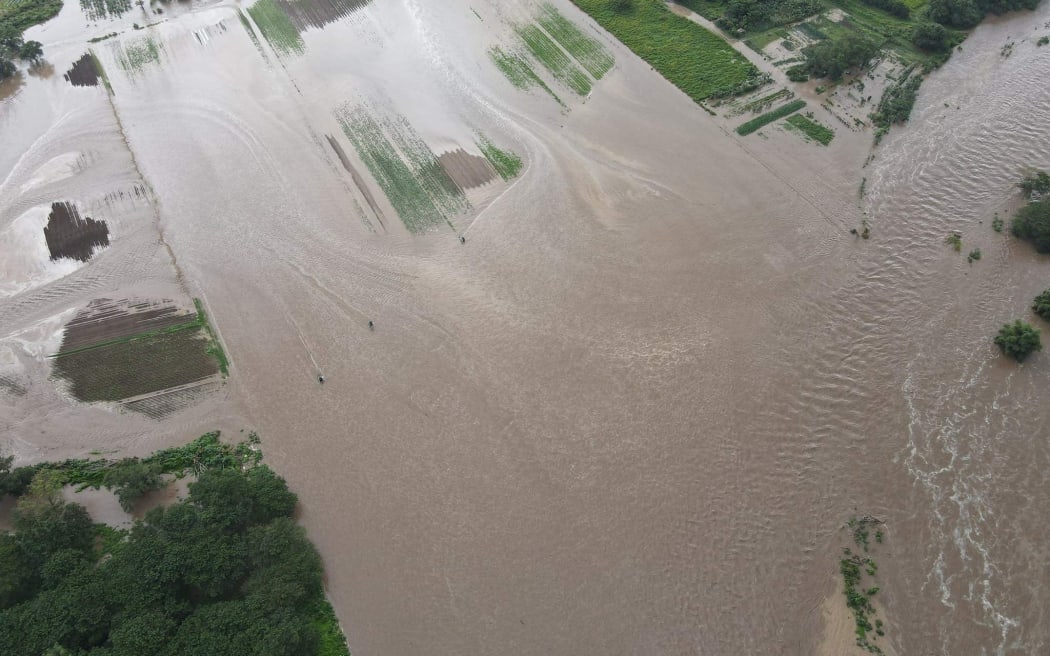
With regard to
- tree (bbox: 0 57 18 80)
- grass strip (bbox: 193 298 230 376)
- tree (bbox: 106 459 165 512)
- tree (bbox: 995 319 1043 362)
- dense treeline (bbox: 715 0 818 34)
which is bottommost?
tree (bbox: 995 319 1043 362)

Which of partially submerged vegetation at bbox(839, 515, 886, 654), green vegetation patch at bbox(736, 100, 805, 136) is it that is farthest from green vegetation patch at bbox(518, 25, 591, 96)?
partially submerged vegetation at bbox(839, 515, 886, 654)

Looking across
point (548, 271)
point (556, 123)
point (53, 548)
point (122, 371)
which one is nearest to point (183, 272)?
point (122, 371)

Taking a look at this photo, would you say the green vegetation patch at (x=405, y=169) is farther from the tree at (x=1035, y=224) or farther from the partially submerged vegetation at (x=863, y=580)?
the tree at (x=1035, y=224)

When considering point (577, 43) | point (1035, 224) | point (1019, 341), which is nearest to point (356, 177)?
point (577, 43)

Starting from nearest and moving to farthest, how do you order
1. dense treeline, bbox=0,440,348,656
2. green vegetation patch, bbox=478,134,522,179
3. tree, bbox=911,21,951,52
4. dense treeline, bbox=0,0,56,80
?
dense treeline, bbox=0,440,348,656
green vegetation patch, bbox=478,134,522,179
tree, bbox=911,21,951,52
dense treeline, bbox=0,0,56,80

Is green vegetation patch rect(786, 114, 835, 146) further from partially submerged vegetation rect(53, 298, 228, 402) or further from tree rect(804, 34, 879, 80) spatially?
partially submerged vegetation rect(53, 298, 228, 402)

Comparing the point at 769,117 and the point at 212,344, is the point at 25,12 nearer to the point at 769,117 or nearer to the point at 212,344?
the point at 212,344

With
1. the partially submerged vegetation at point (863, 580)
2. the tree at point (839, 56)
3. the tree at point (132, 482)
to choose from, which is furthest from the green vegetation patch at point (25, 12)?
the partially submerged vegetation at point (863, 580)
